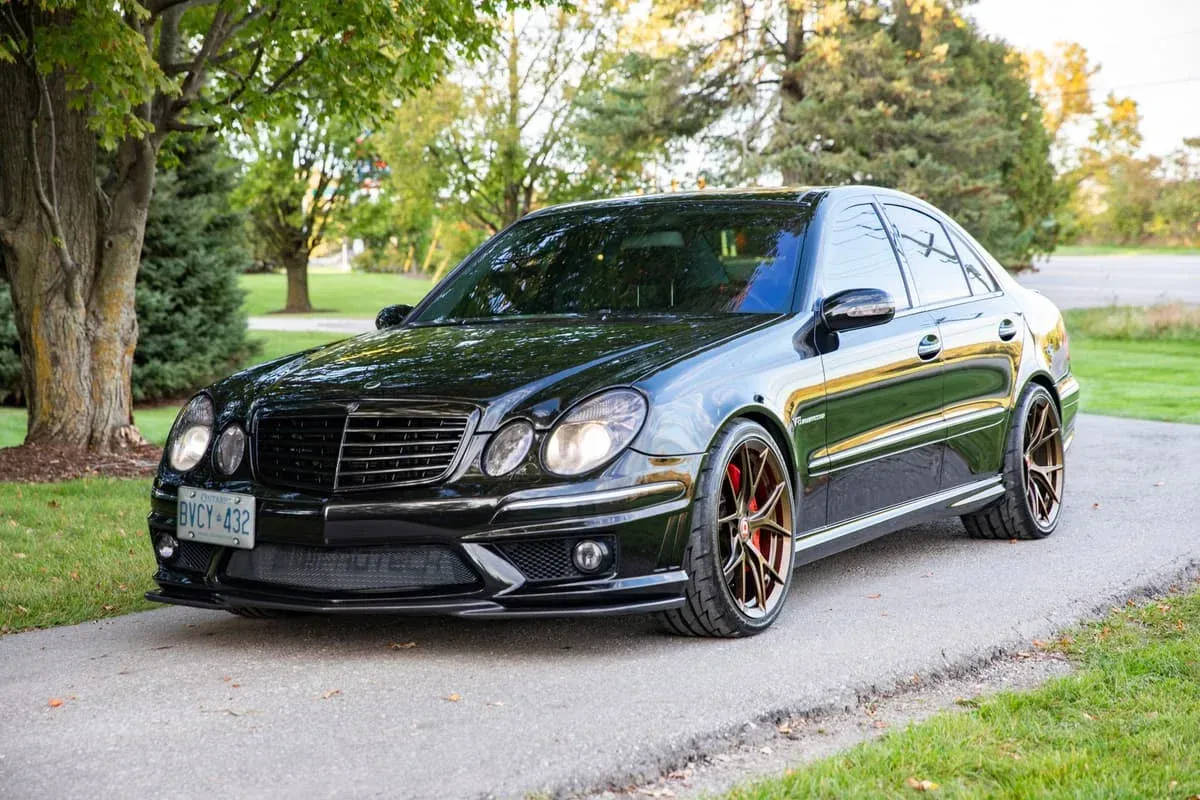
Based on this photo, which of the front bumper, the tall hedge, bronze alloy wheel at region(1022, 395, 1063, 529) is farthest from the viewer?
the tall hedge

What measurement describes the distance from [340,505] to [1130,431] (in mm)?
9030

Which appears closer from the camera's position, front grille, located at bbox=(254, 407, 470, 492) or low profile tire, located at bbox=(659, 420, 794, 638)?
front grille, located at bbox=(254, 407, 470, 492)

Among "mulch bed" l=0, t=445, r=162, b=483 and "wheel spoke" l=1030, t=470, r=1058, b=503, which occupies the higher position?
"wheel spoke" l=1030, t=470, r=1058, b=503

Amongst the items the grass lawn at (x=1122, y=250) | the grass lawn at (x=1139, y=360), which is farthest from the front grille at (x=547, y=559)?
the grass lawn at (x=1122, y=250)

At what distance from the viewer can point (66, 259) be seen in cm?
1037

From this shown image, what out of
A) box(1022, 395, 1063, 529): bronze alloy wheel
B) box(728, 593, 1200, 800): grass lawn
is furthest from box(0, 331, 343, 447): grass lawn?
box(728, 593, 1200, 800): grass lawn

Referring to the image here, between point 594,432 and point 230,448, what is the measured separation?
128 centimetres

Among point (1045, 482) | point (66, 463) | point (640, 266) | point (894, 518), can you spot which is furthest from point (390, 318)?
→ point (66, 463)

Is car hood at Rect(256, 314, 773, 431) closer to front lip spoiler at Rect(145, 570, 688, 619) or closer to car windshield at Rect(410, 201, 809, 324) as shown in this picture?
car windshield at Rect(410, 201, 809, 324)

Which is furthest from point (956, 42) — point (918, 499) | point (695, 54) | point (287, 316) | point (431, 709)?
point (431, 709)

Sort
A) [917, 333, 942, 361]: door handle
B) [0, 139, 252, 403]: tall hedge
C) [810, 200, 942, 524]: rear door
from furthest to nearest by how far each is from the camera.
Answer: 1. [0, 139, 252, 403]: tall hedge
2. [917, 333, 942, 361]: door handle
3. [810, 200, 942, 524]: rear door

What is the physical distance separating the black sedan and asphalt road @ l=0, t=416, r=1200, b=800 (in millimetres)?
217

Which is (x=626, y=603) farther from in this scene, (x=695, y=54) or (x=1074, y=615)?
(x=695, y=54)

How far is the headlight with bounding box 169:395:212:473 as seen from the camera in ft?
17.2
